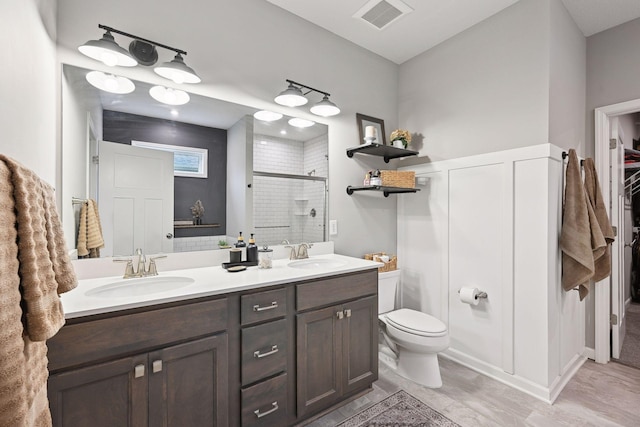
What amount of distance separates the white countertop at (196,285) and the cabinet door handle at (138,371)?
253 millimetres

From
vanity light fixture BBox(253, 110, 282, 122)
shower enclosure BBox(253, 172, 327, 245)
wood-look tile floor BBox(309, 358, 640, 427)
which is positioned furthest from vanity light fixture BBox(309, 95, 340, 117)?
wood-look tile floor BBox(309, 358, 640, 427)

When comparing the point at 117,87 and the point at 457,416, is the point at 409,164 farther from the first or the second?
the point at 117,87

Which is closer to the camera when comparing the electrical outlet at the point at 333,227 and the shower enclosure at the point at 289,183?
the shower enclosure at the point at 289,183

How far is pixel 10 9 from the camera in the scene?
0.92 m

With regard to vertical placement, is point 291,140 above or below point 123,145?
above

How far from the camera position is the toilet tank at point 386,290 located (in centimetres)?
249

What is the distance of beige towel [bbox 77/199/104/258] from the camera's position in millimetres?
1584

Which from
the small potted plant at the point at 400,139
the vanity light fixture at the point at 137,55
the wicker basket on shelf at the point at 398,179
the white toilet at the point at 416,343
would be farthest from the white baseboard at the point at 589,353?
the vanity light fixture at the point at 137,55

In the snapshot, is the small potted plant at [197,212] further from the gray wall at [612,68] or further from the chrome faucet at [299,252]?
the gray wall at [612,68]

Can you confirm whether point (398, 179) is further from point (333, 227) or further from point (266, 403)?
point (266, 403)

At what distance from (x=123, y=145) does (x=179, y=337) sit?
1148mm

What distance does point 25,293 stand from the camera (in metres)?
0.68

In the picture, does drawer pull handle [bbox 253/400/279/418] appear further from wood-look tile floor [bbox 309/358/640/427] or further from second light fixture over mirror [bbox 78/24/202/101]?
second light fixture over mirror [bbox 78/24/202/101]

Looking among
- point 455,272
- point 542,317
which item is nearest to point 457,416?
point 542,317
